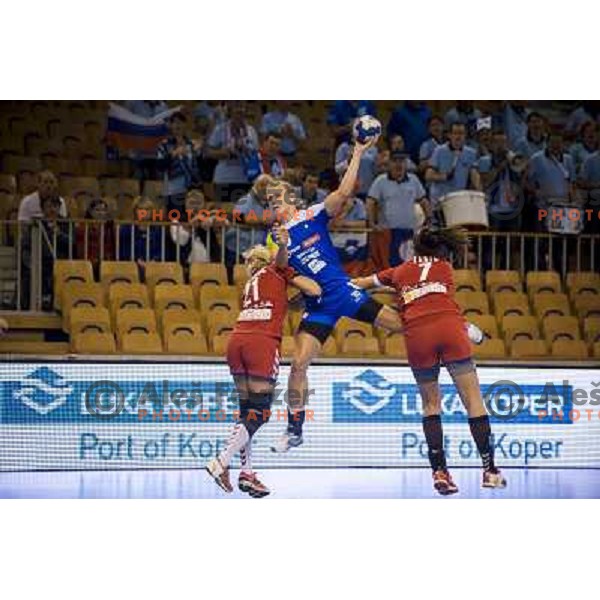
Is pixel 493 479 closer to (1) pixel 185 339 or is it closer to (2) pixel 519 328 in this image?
(2) pixel 519 328

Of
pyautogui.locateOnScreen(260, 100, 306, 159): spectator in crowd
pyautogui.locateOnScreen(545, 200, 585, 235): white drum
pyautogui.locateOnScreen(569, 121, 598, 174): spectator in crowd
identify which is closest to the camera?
pyautogui.locateOnScreen(545, 200, 585, 235): white drum

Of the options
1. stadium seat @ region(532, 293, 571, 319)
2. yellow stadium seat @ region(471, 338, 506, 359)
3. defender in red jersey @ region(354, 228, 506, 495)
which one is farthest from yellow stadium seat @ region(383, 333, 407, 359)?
stadium seat @ region(532, 293, 571, 319)

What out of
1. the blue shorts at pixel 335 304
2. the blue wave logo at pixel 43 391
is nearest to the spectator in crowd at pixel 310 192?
the blue shorts at pixel 335 304

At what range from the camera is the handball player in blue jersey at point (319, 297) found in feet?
43.0

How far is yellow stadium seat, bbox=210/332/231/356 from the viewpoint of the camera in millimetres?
13508

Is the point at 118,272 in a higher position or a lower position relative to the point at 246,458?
higher

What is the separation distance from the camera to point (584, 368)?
45.7 ft

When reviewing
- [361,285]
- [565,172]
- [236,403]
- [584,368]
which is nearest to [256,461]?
[236,403]

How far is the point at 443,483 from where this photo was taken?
13.3 meters

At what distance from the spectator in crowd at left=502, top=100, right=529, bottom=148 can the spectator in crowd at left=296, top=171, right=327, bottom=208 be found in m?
1.74

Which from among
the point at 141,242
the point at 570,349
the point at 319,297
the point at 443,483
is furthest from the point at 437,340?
the point at 141,242

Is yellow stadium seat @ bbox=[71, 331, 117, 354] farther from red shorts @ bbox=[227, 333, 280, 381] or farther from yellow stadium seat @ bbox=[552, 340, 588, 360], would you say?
yellow stadium seat @ bbox=[552, 340, 588, 360]

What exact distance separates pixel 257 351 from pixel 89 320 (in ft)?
4.01
